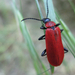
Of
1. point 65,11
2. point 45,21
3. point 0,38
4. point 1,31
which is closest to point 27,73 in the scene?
point 0,38

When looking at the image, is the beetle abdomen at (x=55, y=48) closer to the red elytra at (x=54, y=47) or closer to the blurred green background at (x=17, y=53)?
the red elytra at (x=54, y=47)

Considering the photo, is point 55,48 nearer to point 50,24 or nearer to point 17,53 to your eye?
point 50,24

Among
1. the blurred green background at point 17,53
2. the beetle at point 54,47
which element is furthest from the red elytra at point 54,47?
the blurred green background at point 17,53

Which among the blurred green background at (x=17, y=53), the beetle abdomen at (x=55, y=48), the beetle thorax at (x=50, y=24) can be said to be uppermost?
the beetle thorax at (x=50, y=24)

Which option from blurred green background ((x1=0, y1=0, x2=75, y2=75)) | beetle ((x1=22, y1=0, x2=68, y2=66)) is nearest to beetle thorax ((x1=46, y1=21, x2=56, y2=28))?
beetle ((x1=22, y1=0, x2=68, y2=66))

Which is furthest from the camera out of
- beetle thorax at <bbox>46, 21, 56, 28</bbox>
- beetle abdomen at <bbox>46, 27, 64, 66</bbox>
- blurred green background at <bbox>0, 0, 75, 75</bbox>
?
blurred green background at <bbox>0, 0, 75, 75</bbox>

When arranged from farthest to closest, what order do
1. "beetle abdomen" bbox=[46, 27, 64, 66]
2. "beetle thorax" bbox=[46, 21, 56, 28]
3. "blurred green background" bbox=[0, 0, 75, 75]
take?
"blurred green background" bbox=[0, 0, 75, 75]
"beetle thorax" bbox=[46, 21, 56, 28]
"beetle abdomen" bbox=[46, 27, 64, 66]

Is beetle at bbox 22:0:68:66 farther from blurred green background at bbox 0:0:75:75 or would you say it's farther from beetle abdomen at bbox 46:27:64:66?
blurred green background at bbox 0:0:75:75

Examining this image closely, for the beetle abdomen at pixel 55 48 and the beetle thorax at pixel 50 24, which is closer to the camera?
the beetle abdomen at pixel 55 48

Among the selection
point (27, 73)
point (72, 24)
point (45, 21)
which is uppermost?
point (45, 21)

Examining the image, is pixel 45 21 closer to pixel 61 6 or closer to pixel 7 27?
pixel 7 27

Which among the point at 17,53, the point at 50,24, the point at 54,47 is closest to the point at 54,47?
the point at 54,47
